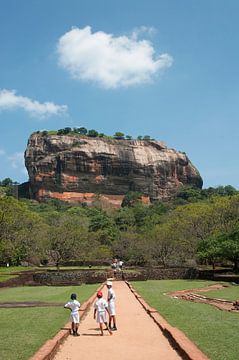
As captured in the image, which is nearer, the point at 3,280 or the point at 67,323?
the point at 67,323

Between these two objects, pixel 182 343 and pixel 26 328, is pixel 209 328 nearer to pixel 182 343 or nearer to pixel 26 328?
pixel 182 343

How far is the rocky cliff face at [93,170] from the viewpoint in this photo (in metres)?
154

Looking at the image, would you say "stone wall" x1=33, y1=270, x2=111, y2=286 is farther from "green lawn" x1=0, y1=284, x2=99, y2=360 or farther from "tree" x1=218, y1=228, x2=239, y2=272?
"green lawn" x1=0, y1=284, x2=99, y2=360

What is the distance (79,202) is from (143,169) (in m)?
26.5

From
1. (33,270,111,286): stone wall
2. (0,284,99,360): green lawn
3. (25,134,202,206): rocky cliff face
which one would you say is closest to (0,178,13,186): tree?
(25,134,202,206): rocky cliff face

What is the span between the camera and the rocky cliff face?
506ft

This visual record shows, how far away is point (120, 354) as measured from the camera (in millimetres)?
10836

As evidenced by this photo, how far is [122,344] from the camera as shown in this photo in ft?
39.5

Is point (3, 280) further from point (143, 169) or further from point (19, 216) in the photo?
point (143, 169)

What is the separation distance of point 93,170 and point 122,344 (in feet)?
478

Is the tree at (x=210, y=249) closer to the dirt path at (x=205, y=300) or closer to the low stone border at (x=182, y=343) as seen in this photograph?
the dirt path at (x=205, y=300)

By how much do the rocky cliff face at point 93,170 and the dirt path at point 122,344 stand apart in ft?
452

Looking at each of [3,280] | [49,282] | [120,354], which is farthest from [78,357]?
[49,282]

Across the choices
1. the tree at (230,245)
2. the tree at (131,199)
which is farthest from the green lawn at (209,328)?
the tree at (131,199)
